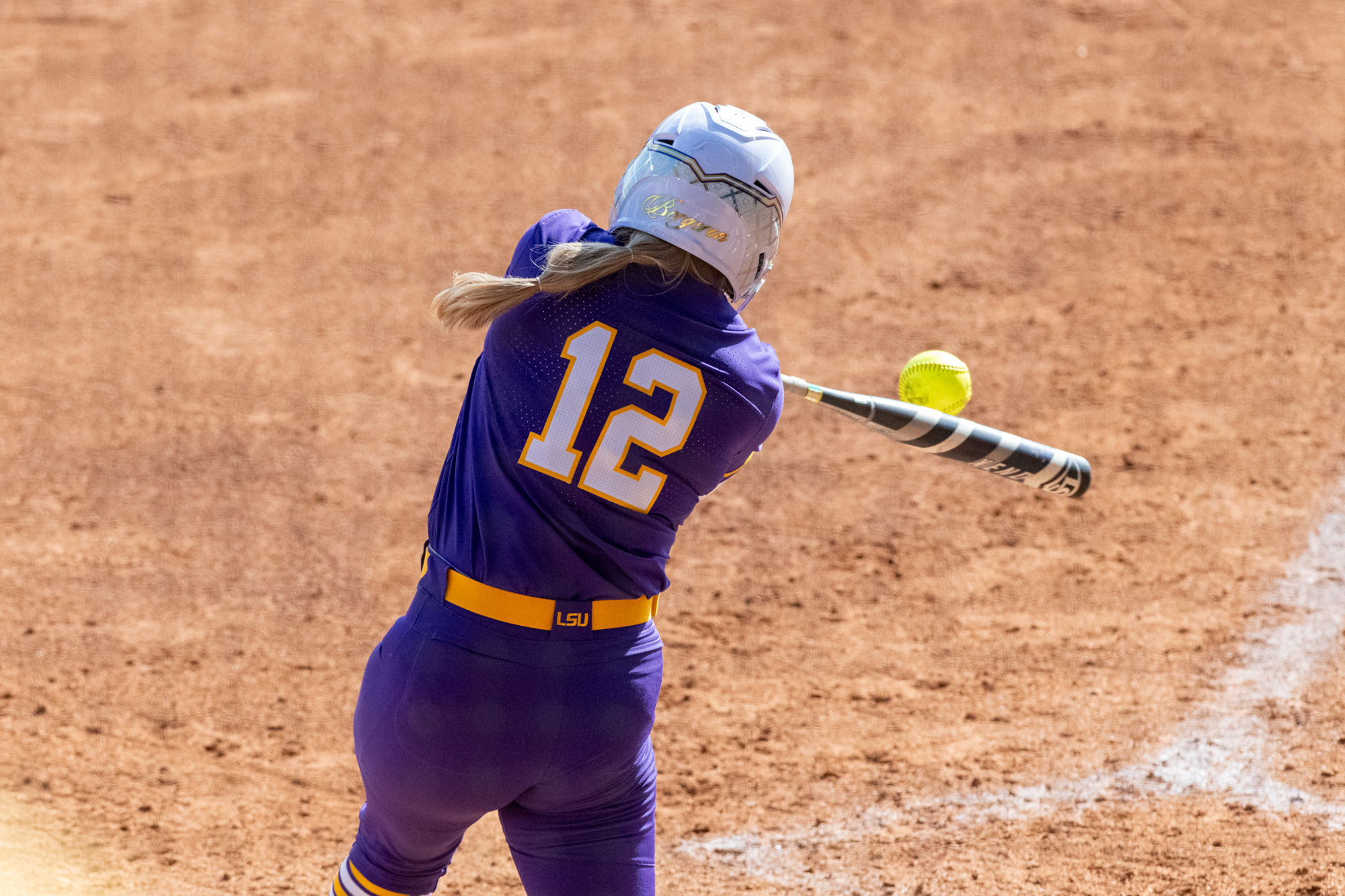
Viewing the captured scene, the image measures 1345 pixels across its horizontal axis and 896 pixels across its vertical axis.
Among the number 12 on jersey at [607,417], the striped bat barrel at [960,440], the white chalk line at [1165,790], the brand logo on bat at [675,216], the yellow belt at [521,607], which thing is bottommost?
the white chalk line at [1165,790]

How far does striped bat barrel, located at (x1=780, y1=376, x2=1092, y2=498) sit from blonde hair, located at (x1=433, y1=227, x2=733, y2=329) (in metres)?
0.87

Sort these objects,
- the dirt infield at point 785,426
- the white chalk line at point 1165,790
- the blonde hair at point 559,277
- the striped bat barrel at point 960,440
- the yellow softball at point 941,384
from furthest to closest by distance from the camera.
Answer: the dirt infield at point 785,426
the white chalk line at point 1165,790
the yellow softball at point 941,384
the striped bat barrel at point 960,440
the blonde hair at point 559,277

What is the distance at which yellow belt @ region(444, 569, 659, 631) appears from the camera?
2346mm

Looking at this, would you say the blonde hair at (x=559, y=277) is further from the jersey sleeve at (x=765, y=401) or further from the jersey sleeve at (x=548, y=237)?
the jersey sleeve at (x=765, y=401)

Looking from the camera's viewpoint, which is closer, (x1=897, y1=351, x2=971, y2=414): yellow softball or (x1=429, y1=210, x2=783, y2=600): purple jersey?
(x1=429, y1=210, x2=783, y2=600): purple jersey

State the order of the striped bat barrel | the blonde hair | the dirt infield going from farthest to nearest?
the dirt infield < the striped bat barrel < the blonde hair

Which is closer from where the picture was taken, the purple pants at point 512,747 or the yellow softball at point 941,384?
the purple pants at point 512,747

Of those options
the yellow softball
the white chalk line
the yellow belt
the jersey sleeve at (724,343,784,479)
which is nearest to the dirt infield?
the white chalk line

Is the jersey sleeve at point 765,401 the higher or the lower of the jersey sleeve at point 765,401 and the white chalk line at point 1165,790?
the higher

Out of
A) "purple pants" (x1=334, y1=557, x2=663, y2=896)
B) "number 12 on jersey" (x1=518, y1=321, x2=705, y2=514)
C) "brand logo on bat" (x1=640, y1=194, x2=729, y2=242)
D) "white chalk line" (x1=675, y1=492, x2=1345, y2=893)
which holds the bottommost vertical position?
"white chalk line" (x1=675, y1=492, x2=1345, y2=893)

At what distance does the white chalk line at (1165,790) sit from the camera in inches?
152

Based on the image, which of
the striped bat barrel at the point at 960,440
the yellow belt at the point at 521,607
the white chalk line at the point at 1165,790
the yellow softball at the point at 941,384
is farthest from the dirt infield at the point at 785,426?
the yellow belt at the point at 521,607

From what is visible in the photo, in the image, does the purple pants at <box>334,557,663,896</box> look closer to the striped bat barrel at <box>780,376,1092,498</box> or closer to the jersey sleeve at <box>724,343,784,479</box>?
the jersey sleeve at <box>724,343,784,479</box>

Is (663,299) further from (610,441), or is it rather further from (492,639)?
(492,639)
